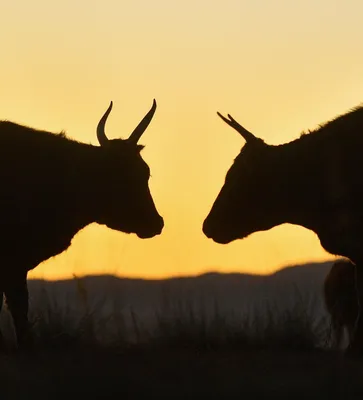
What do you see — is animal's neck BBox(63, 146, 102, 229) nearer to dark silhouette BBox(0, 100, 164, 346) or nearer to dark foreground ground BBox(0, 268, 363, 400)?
dark silhouette BBox(0, 100, 164, 346)

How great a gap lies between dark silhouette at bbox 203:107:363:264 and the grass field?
124 centimetres

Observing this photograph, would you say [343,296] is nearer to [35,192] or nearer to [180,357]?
[180,357]

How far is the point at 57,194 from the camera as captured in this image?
37.0ft

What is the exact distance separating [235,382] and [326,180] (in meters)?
4.62

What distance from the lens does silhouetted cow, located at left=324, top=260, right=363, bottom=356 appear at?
1002 centimetres

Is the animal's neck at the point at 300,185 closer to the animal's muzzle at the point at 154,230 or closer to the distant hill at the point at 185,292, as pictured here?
the distant hill at the point at 185,292

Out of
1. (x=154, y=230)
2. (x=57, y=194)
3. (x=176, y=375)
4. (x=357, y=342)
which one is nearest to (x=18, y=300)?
(x=57, y=194)

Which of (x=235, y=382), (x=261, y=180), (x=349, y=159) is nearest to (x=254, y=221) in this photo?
(x=261, y=180)

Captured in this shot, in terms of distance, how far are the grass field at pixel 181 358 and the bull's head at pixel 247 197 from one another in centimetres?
214

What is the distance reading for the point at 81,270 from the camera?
10109 mm

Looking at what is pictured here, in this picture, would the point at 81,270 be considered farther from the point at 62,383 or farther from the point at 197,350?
the point at 62,383

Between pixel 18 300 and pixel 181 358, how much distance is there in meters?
3.21

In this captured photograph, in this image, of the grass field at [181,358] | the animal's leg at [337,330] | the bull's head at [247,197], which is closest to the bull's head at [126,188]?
the bull's head at [247,197]

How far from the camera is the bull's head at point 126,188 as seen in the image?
38.4 ft
